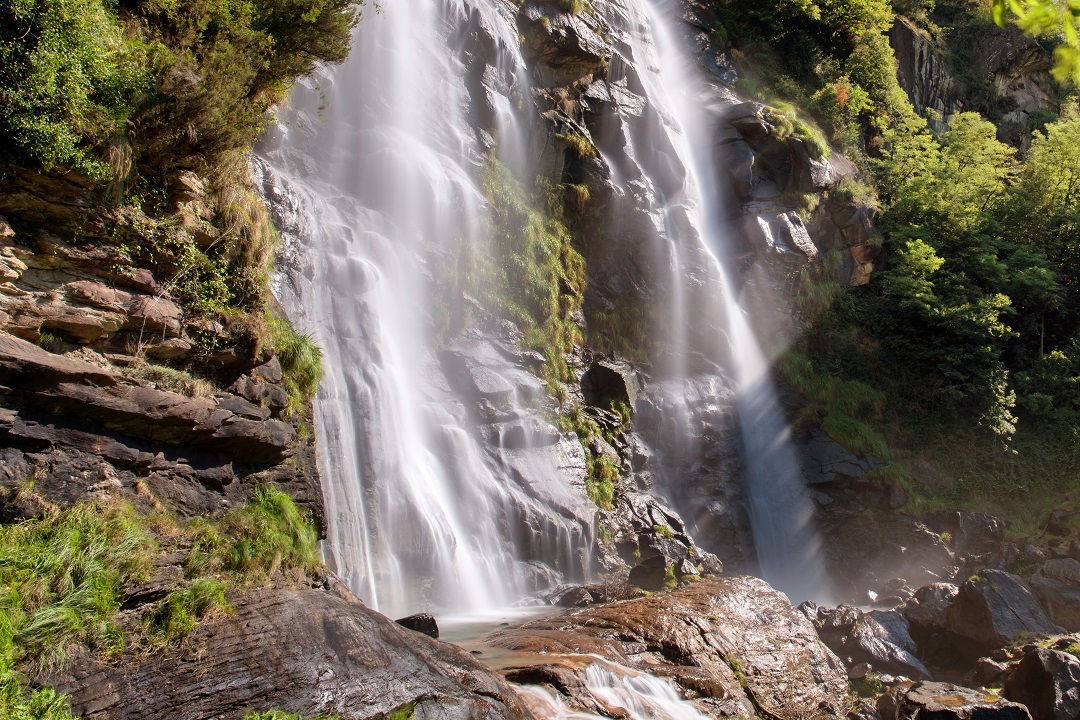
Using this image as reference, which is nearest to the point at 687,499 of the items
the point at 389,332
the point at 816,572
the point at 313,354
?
the point at 816,572

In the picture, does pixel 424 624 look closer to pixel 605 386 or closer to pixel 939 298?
pixel 605 386

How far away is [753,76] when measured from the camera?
2814 centimetres

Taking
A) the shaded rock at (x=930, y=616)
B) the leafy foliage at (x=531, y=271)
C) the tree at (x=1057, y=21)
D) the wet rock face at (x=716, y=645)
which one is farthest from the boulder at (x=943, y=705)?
the leafy foliage at (x=531, y=271)

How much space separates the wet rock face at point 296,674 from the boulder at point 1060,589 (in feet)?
42.4

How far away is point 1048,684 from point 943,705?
2195 millimetres

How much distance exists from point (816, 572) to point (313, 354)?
1415cm

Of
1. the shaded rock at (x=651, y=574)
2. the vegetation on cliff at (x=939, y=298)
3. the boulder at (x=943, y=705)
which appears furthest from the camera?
the vegetation on cliff at (x=939, y=298)

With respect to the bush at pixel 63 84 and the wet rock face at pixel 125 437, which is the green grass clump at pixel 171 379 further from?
the bush at pixel 63 84

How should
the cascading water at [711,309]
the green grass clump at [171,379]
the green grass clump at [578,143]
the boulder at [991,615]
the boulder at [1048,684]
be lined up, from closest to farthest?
the green grass clump at [171,379], the boulder at [1048,684], the boulder at [991,615], the cascading water at [711,309], the green grass clump at [578,143]

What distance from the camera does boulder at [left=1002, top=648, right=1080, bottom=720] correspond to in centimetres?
840

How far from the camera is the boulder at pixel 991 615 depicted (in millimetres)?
11453

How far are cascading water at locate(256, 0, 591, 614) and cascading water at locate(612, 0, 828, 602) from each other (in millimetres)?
5513

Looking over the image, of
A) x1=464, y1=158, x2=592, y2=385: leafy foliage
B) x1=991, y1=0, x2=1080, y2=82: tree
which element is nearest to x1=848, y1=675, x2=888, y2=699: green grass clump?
x1=464, y1=158, x2=592, y2=385: leafy foliage

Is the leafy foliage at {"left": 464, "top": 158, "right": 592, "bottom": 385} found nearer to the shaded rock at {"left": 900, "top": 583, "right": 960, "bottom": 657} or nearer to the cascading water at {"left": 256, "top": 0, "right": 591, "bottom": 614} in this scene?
the cascading water at {"left": 256, "top": 0, "right": 591, "bottom": 614}
